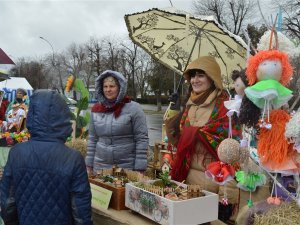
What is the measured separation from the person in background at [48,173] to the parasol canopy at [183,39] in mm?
1725

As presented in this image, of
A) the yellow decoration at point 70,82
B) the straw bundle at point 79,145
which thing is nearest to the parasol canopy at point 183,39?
the straw bundle at point 79,145

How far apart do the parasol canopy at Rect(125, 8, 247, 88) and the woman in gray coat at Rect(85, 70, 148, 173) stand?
0.64 m

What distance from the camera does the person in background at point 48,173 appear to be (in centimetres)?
177

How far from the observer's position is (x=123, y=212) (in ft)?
6.72

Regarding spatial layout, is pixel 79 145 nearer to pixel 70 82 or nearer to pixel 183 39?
pixel 70 82

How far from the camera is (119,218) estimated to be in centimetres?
195

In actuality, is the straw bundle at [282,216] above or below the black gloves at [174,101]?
below

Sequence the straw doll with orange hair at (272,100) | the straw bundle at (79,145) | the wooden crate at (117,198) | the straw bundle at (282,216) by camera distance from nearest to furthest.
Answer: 1. the straw bundle at (282,216)
2. the straw doll with orange hair at (272,100)
3. the wooden crate at (117,198)
4. the straw bundle at (79,145)

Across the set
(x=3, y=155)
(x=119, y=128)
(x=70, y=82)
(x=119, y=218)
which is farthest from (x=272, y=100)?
(x=70, y=82)

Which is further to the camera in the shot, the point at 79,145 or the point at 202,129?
the point at 79,145

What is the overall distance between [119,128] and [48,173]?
1150 mm

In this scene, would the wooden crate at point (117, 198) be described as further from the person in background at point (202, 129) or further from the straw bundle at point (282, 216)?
the straw bundle at point (282, 216)

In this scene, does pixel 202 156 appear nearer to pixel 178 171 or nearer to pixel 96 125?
pixel 178 171

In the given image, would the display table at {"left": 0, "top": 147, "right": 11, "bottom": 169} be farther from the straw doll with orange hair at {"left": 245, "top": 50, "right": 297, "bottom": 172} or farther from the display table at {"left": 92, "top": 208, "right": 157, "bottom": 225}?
the straw doll with orange hair at {"left": 245, "top": 50, "right": 297, "bottom": 172}
